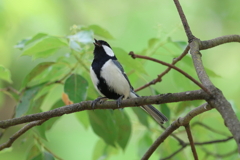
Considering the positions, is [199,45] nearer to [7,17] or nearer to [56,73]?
[56,73]

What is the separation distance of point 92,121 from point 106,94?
236 mm

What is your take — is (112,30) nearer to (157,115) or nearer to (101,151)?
(101,151)

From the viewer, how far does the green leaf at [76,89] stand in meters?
1.20

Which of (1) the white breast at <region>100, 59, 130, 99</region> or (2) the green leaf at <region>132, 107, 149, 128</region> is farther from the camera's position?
(1) the white breast at <region>100, 59, 130, 99</region>

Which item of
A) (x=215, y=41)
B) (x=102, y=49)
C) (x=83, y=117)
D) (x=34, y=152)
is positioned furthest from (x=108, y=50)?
(x=215, y=41)

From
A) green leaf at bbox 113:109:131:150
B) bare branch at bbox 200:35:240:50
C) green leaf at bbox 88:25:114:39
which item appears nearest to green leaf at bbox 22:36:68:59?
green leaf at bbox 88:25:114:39

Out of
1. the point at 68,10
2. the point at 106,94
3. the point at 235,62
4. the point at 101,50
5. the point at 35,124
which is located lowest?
the point at 35,124

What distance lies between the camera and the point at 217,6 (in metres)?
2.71

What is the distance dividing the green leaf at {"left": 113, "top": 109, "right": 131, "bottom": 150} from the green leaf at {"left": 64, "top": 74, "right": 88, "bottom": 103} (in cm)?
22

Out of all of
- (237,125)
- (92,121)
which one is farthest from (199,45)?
(92,121)

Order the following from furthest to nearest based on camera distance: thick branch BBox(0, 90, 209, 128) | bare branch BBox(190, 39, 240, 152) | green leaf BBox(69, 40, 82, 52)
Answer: green leaf BBox(69, 40, 82, 52), thick branch BBox(0, 90, 209, 128), bare branch BBox(190, 39, 240, 152)

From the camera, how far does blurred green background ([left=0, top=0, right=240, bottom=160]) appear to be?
2.29 meters

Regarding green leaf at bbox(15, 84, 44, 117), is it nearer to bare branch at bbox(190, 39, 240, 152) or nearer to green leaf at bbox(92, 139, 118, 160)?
green leaf at bbox(92, 139, 118, 160)

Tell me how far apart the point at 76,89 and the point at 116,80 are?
1.07 feet
